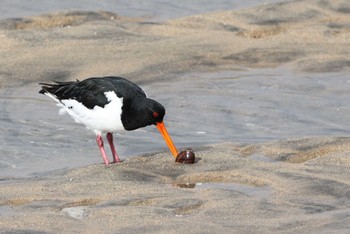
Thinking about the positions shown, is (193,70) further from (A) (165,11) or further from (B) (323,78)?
(A) (165,11)

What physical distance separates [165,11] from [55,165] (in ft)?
20.4

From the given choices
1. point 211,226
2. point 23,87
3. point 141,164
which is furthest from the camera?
point 23,87

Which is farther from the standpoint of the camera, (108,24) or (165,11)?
(165,11)

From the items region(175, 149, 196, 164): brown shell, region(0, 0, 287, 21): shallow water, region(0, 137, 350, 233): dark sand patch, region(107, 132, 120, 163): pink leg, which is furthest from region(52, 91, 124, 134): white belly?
region(0, 0, 287, 21): shallow water

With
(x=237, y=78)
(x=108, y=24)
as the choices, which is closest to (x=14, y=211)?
(x=237, y=78)

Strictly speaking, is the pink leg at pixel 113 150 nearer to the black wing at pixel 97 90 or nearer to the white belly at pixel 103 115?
the white belly at pixel 103 115

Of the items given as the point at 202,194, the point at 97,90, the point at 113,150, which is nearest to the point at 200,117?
the point at 113,150

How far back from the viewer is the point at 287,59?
12.5 meters

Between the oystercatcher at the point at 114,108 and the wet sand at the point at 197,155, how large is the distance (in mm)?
326

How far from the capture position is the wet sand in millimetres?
6629

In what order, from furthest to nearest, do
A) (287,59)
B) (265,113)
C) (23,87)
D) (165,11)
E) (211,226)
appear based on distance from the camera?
1. (165,11)
2. (287,59)
3. (23,87)
4. (265,113)
5. (211,226)

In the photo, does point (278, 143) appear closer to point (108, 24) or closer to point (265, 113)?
point (265, 113)

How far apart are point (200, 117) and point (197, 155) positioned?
1807 mm

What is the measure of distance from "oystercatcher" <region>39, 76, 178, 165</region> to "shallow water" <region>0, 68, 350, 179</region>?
422 mm
